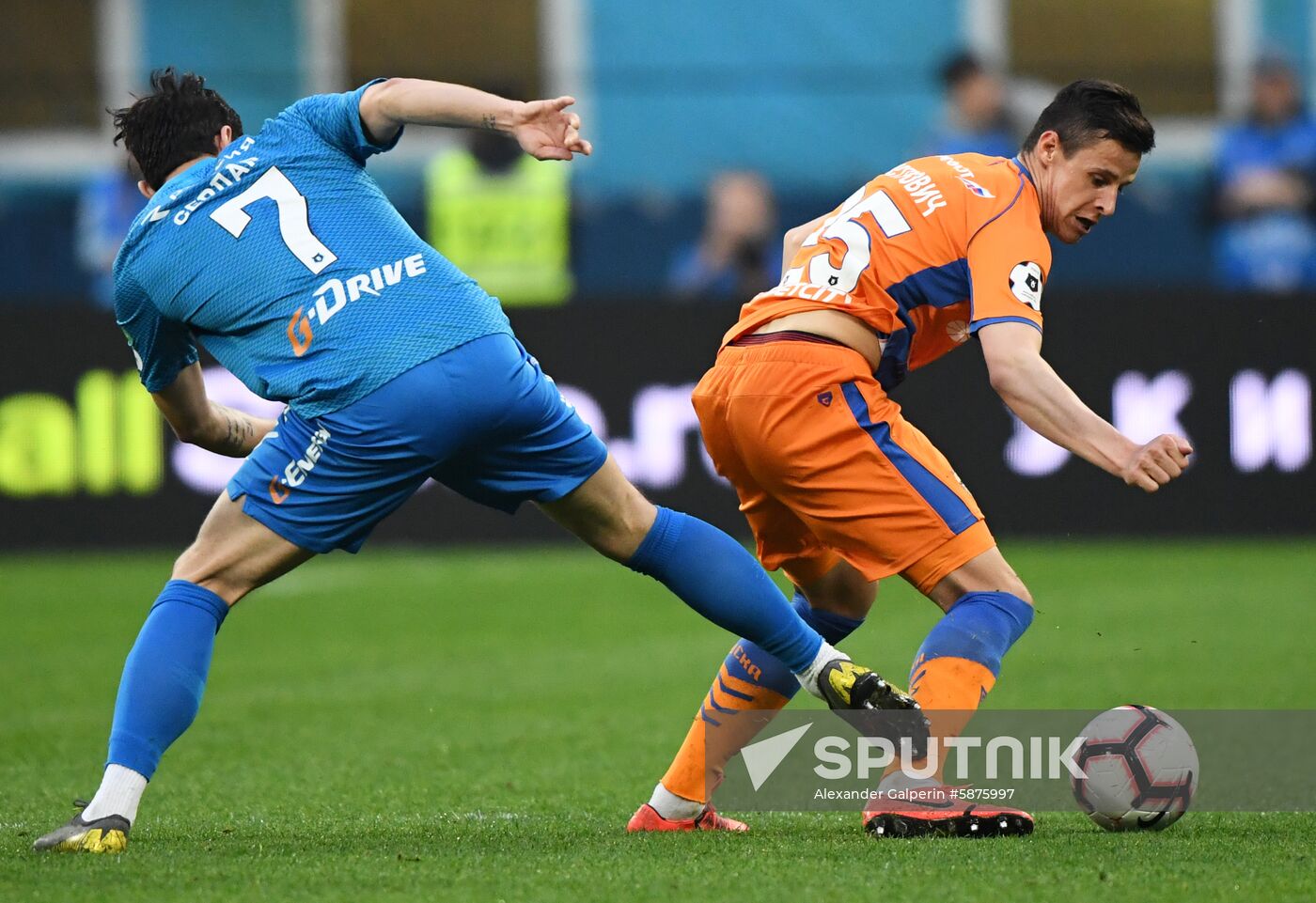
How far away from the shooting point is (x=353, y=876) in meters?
4.03

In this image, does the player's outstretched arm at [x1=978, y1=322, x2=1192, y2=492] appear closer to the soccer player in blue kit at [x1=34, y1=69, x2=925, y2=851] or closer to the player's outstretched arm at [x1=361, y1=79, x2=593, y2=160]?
the soccer player in blue kit at [x1=34, y1=69, x2=925, y2=851]

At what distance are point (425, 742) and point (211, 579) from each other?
2015mm

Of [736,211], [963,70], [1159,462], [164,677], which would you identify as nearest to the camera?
[1159,462]

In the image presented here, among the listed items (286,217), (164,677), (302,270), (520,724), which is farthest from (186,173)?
(520,724)

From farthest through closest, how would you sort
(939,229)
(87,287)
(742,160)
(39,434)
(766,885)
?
(742,160), (87,287), (39,434), (939,229), (766,885)

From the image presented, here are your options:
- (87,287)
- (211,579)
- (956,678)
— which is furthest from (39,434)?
(956,678)

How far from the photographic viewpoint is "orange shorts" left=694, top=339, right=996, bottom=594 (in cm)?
451

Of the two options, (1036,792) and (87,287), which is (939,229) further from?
(87,287)

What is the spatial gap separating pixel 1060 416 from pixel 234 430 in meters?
2.16

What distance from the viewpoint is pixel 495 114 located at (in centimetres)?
420

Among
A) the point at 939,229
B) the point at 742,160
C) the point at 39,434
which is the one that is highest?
the point at 939,229

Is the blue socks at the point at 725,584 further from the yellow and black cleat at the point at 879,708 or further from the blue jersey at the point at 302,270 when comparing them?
the blue jersey at the point at 302,270

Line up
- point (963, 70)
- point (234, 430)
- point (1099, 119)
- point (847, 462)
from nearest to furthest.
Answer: point (847, 462)
point (1099, 119)
point (234, 430)
point (963, 70)

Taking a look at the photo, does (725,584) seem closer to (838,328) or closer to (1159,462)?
(838,328)
